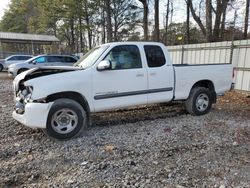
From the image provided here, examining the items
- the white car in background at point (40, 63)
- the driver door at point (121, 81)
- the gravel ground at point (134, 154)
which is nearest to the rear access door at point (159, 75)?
the driver door at point (121, 81)

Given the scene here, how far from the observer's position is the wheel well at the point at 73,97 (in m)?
4.96

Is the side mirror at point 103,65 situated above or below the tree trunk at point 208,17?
below

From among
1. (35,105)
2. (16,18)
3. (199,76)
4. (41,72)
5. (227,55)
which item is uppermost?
(16,18)

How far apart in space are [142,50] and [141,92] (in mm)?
999

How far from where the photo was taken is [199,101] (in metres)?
7.00

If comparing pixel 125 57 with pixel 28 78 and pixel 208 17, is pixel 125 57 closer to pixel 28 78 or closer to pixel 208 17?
pixel 28 78

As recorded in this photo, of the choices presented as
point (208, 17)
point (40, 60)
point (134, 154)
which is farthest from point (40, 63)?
point (134, 154)

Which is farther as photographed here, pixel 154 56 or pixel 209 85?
pixel 209 85

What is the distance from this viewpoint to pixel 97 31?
40062mm

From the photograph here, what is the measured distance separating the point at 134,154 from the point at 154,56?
2767mm

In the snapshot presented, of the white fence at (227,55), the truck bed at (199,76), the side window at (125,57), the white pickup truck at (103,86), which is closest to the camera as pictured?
the white pickup truck at (103,86)

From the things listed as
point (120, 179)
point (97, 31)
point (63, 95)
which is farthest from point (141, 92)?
point (97, 31)

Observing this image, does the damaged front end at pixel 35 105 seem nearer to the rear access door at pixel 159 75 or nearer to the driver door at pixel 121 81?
the driver door at pixel 121 81

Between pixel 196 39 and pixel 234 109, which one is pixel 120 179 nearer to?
pixel 234 109
